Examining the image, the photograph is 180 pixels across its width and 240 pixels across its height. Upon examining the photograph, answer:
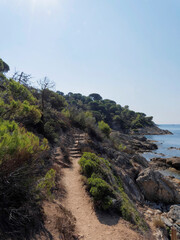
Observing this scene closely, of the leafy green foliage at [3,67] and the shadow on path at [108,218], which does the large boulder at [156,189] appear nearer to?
the shadow on path at [108,218]

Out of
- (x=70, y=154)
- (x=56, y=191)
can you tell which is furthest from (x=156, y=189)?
(x=56, y=191)

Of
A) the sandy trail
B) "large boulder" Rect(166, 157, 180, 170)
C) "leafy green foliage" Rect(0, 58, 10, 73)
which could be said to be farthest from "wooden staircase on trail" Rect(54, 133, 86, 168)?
"leafy green foliage" Rect(0, 58, 10, 73)

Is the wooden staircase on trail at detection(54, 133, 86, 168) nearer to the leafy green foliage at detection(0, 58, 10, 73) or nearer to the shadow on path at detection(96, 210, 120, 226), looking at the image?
the shadow on path at detection(96, 210, 120, 226)

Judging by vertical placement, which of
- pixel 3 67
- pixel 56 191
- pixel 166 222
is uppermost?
pixel 3 67

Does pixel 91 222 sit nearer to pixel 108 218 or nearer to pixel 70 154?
pixel 108 218

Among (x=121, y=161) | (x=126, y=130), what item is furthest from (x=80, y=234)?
(x=126, y=130)

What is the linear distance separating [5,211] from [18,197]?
1.36 ft

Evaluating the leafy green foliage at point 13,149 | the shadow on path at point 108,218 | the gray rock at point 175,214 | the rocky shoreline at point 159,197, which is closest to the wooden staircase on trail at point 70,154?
the shadow on path at point 108,218

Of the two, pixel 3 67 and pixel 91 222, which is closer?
pixel 91 222

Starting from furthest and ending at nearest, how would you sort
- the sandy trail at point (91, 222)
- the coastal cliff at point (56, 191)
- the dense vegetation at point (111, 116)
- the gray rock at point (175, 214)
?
1. the dense vegetation at point (111, 116)
2. the gray rock at point (175, 214)
3. the sandy trail at point (91, 222)
4. the coastal cliff at point (56, 191)

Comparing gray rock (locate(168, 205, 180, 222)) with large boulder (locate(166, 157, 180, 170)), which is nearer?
gray rock (locate(168, 205, 180, 222))

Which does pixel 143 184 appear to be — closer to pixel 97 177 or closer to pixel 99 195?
pixel 97 177

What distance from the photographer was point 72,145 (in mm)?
14234

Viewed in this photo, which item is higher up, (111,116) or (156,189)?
(111,116)
